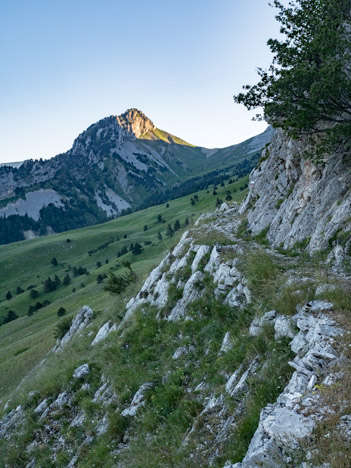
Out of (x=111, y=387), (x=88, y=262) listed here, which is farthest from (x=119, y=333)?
(x=88, y=262)

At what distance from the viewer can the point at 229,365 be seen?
10.3m

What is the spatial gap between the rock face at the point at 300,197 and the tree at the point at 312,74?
2.39m

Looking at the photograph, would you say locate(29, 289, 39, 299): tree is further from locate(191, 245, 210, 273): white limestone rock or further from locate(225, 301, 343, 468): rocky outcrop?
locate(225, 301, 343, 468): rocky outcrop

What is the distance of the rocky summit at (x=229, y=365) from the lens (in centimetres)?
648

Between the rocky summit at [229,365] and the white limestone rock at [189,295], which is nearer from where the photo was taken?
the rocky summit at [229,365]

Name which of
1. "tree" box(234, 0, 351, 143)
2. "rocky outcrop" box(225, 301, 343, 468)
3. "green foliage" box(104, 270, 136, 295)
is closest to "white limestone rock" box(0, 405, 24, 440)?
"green foliage" box(104, 270, 136, 295)

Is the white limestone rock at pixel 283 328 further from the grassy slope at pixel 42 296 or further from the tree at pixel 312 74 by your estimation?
the grassy slope at pixel 42 296

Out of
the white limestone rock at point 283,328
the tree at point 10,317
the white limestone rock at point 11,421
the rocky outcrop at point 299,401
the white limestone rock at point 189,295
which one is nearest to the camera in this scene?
the rocky outcrop at point 299,401

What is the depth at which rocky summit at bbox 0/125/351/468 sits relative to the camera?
6.48m

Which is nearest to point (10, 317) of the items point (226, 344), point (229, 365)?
point (226, 344)

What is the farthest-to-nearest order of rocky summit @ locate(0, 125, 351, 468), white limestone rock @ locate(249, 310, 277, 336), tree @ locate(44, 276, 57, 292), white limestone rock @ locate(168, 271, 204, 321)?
tree @ locate(44, 276, 57, 292), white limestone rock @ locate(168, 271, 204, 321), white limestone rock @ locate(249, 310, 277, 336), rocky summit @ locate(0, 125, 351, 468)

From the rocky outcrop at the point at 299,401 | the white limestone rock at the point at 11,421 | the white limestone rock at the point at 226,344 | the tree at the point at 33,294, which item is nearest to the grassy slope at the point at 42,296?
the tree at the point at 33,294

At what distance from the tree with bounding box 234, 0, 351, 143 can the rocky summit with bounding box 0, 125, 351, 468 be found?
11.3ft

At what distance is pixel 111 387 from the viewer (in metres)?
14.1
